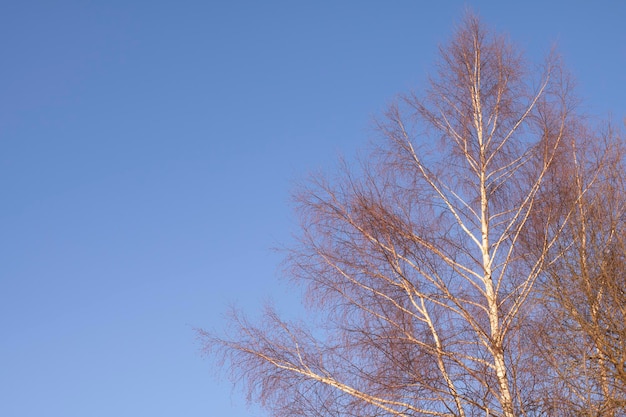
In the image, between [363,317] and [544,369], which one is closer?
[544,369]

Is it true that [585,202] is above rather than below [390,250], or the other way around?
above

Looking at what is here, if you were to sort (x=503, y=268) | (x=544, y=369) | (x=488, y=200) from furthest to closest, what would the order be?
1. (x=488, y=200)
2. (x=503, y=268)
3. (x=544, y=369)

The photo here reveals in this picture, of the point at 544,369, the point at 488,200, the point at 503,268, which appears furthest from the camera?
the point at 488,200

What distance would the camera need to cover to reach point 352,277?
44.8 ft

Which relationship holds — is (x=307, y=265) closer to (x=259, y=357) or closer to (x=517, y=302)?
(x=259, y=357)

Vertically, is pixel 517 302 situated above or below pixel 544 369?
above

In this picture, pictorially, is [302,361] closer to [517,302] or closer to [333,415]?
[333,415]

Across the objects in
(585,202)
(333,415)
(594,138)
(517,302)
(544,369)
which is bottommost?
(333,415)

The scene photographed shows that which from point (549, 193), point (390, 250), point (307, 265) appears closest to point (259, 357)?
point (307, 265)

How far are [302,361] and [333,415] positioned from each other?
89cm

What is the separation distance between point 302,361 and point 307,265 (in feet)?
4.58

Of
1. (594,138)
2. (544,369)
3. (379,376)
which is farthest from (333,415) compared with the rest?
(594,138)

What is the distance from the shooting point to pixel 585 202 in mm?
13031

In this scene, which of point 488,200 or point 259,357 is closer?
point 259,357
